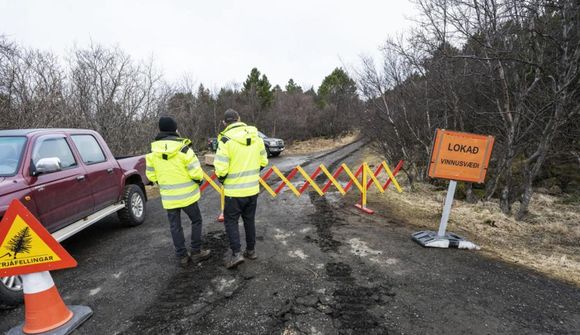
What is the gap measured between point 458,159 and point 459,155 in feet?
0.21

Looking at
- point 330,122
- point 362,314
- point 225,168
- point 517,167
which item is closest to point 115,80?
point 225,168

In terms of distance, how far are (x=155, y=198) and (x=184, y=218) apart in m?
2.61

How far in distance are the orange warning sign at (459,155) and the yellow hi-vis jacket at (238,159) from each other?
2.81 meters

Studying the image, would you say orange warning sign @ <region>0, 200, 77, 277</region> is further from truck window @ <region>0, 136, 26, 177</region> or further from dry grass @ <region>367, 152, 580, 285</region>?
dry grass @ <region>367, 152, 580, 285</region>

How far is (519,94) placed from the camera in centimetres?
669

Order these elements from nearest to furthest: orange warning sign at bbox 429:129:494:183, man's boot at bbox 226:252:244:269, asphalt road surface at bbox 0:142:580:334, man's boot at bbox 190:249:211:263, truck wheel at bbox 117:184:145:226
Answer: asphalt road surface at bbox 0:142:580:334 → man's boot at bbox 226:252:244:269 → man's boot at bbox 190:249:211:263 → orange warning sign at bbox 429:129:494:183 → truck wheel at bbox 117:184:145:226

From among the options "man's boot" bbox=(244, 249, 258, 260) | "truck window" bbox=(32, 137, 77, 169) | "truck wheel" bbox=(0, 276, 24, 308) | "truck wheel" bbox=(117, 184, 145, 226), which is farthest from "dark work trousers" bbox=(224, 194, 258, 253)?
"truck wheel" bbox=(117, 184, 145, 226)

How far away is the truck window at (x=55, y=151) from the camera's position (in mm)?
4089

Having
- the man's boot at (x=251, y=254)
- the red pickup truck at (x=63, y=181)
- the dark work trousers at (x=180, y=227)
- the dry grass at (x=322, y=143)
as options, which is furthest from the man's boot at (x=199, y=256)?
the dry grass at (x=322, y=143)

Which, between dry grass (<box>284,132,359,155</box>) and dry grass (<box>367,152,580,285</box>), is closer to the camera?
dry grass (<box>367,152,580,285</box>)

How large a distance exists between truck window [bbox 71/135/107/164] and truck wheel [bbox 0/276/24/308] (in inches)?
83.5

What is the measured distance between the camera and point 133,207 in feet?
19.4

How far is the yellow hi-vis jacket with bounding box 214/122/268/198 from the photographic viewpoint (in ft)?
12.9

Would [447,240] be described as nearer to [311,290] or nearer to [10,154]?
[311,290]
